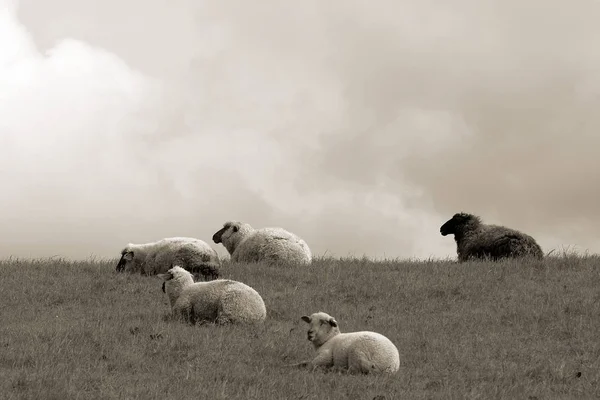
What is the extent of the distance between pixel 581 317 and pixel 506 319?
1534 mm

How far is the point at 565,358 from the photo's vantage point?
1357cm

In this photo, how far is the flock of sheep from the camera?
1166 cm

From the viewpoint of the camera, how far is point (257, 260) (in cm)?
2339

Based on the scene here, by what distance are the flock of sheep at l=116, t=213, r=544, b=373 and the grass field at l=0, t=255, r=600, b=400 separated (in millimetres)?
390

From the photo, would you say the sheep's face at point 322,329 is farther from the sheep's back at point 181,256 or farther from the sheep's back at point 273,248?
the sheep's back at point 273,248

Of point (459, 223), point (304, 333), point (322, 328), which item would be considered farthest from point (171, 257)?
point (459, 223)

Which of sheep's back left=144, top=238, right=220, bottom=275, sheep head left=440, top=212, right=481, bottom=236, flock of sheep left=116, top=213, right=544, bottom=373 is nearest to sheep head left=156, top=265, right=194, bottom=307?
flock of sheep left=116, top=213, right=544, bottom=373

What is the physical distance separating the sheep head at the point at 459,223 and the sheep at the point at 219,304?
12935 mm

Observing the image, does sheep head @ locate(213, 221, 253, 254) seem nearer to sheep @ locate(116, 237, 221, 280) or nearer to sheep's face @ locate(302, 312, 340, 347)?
sheep @ locate(116, 237, 221, 280)

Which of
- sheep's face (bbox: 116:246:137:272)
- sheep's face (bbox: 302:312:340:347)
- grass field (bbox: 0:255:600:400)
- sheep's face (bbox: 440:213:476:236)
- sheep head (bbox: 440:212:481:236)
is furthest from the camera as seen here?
→ sheep's face (bbox: 440:213:476:236)

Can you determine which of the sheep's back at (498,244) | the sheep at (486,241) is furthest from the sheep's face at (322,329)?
the sheep's back at (498,244)

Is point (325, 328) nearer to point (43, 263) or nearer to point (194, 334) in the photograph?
point (194, 334)

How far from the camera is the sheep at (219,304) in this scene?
14.9 metres

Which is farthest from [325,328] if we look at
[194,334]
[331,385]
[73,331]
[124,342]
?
[73,331]
